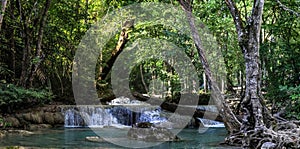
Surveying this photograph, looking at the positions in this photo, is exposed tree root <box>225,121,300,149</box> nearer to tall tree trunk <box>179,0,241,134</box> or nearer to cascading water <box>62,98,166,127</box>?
tall tree trunk <box>179,0,241,134</box>

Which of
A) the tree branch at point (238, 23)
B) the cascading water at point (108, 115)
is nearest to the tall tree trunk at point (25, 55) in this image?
the cascading water at point (108, 115)

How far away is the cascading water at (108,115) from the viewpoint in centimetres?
1373

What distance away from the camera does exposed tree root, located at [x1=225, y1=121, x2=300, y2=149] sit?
6379 millimetres

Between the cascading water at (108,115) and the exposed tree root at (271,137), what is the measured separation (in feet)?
24.4

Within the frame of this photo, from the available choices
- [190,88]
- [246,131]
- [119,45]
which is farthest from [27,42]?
[190,88]

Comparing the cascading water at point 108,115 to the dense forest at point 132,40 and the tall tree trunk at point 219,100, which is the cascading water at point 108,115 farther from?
the tall tree trunk at point 219,100

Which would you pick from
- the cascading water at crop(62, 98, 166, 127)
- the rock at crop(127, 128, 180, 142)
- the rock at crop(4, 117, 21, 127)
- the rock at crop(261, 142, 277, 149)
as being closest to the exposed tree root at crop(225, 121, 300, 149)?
the rock at crop(261, 142, 277, 149)

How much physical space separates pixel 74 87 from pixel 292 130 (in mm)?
12591

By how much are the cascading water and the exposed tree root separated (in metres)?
7.43

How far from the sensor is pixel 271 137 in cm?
663

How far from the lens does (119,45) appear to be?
1600cm

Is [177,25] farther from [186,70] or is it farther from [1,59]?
[1,59]

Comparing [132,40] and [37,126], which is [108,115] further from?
[132,40]

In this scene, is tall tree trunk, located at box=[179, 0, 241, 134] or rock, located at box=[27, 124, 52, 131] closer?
tall tree trunk, located at box=[179, 0, 241, 134]
